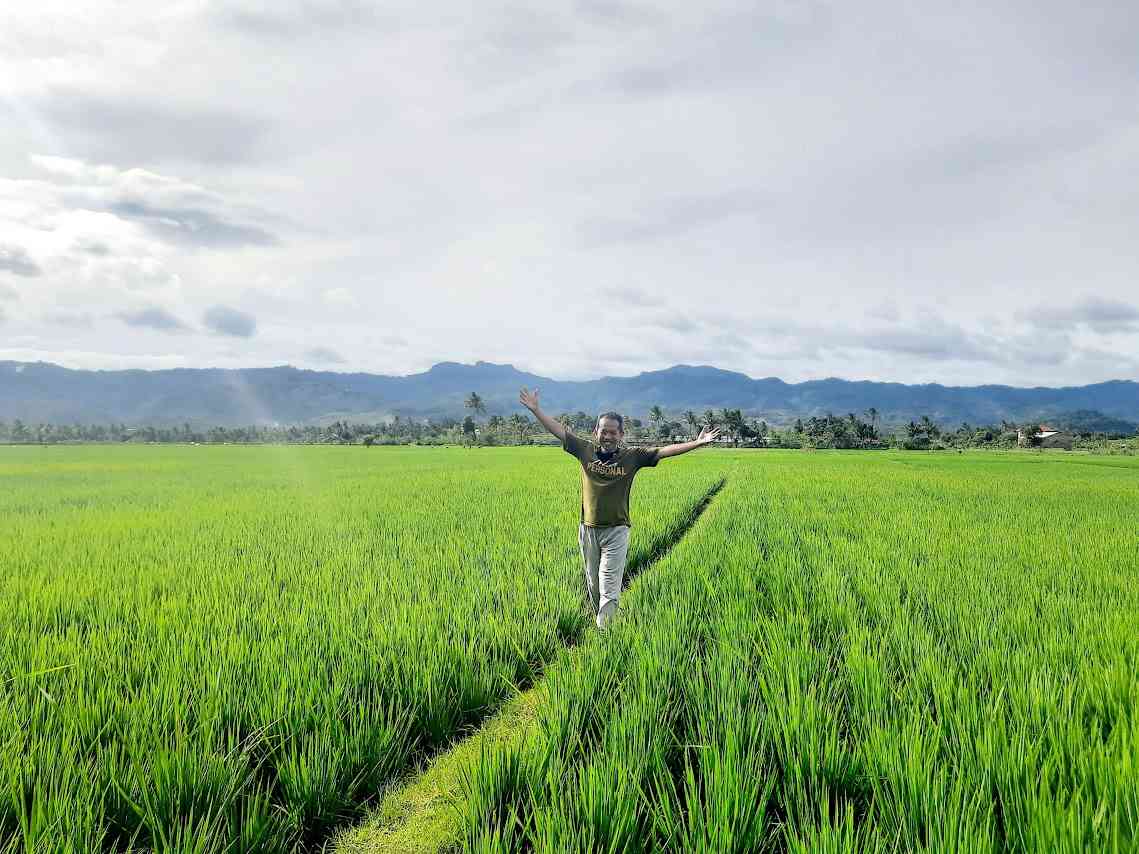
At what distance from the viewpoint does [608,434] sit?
5.11 m

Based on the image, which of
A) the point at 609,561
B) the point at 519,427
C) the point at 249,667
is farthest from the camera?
the point at 519,427

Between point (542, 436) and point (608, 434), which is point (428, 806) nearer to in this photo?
point (608, 434)

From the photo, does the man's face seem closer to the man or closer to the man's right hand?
the man

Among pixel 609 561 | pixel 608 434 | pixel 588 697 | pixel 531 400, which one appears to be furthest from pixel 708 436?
pixel 588 697

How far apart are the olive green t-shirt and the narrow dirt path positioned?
1.86m

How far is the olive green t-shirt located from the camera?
5113 mm

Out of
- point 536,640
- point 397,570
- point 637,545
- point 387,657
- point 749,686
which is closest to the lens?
point 749,686

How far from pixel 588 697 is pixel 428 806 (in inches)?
37.7

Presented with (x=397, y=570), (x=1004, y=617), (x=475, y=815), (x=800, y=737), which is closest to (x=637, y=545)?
(x=397, y=570)

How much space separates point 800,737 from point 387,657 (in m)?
2.52

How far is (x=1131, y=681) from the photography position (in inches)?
129

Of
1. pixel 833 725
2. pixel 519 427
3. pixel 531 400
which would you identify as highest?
pixel 531 400

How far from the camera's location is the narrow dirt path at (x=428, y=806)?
2.49 m

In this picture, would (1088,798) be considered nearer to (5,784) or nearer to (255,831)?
(255,831)
